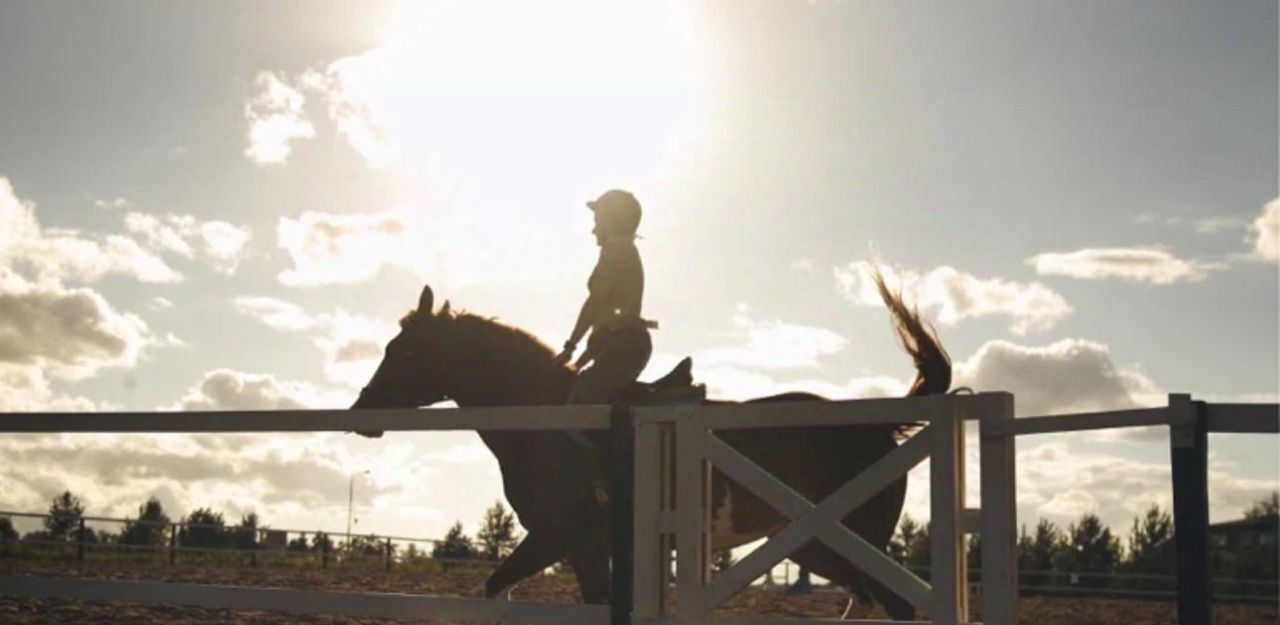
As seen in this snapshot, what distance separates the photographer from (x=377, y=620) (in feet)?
39.5

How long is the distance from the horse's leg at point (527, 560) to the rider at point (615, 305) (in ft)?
2.97

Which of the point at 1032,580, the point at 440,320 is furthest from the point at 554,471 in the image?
the point at 1032,580

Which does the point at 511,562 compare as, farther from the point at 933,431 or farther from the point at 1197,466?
the point at 1197,466

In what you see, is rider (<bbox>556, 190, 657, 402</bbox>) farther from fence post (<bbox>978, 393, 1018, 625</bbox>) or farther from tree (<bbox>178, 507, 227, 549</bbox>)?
tree (<bbox>178, 507, 227, 549</bbox>)

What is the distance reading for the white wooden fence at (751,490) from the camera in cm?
579

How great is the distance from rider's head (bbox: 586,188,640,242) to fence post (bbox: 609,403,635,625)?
2.07 meters

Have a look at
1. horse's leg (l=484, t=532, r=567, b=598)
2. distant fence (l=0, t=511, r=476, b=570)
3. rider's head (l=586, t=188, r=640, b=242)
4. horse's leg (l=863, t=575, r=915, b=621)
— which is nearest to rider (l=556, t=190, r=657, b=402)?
rider's head (l=586, t=188, r=640, b=242)

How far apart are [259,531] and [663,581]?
942 inches

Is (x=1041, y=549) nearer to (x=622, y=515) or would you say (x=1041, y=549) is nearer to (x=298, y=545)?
(x=298, y=545)

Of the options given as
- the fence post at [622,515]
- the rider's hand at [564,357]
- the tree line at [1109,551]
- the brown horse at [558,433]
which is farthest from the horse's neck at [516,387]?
the tree line at [1109,551]

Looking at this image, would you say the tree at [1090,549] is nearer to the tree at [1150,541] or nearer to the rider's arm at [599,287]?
the tree at [1150,541]

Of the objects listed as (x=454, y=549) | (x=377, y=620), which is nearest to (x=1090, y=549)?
(x=454, y=549)

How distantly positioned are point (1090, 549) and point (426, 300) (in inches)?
2109

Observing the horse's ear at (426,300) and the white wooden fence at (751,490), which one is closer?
the white wooden fence at (751,490)
